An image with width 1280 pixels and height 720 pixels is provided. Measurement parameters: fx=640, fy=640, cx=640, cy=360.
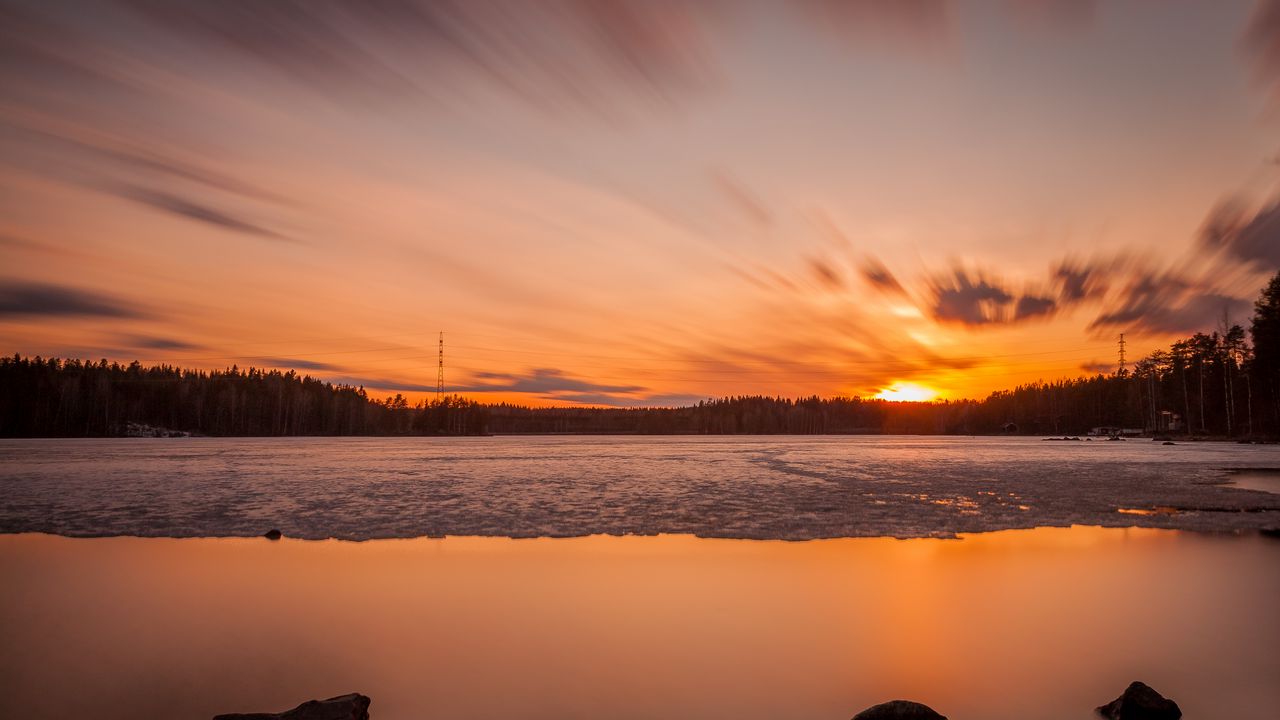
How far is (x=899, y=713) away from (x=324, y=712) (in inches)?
201

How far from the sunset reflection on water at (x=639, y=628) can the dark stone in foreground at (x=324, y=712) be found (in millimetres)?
355

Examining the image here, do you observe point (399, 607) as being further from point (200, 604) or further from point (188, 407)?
point (188, 407)

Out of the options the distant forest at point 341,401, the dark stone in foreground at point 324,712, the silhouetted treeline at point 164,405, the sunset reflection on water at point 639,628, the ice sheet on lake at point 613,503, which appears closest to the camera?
the dark stone in foreground at point 324,712

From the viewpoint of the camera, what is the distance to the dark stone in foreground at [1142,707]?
19.1 ft

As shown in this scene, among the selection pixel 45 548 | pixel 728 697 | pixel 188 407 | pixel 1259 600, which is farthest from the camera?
pixel 188 407

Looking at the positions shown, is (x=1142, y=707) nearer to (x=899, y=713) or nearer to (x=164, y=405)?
(x=899, y=713)

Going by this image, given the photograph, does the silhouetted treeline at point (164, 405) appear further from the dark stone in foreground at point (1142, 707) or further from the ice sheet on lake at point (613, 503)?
the dark stone in foreground at point (1142, 707)

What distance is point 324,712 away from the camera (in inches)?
226

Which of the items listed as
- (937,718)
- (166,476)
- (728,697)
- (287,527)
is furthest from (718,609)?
(166,476)

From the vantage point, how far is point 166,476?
31500mm

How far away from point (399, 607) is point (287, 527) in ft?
28.0

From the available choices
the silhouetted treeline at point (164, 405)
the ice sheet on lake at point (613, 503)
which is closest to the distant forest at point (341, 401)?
the silhouetted treeline at point (164, 405)

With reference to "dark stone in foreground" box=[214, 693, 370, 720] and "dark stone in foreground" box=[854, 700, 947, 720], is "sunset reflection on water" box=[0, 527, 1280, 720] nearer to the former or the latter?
"dark stone in foreground" box=[214, 693, 370, 720]

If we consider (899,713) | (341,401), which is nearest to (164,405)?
(341,401)
